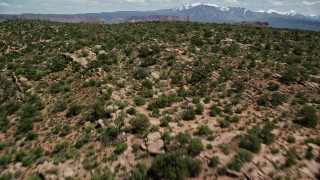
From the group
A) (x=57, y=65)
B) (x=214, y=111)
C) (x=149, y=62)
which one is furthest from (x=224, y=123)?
(x=57, y=65)

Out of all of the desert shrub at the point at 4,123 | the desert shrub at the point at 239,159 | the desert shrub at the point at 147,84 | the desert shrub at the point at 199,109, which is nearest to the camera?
the desert shrub at the point at 239,159

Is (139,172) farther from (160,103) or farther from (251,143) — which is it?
(160,103)

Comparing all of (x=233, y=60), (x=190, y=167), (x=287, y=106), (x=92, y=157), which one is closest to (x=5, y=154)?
(x=92, y=157)

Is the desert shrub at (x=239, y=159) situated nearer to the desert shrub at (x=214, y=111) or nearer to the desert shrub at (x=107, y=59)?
the desert shrub at (x=214, y=111)

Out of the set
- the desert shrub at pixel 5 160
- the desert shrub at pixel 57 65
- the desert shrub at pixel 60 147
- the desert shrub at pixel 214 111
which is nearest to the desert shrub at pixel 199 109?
the desert shrub at pixel 214 111

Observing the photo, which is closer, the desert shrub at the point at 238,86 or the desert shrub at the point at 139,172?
the desert shrub at the point at 139,172

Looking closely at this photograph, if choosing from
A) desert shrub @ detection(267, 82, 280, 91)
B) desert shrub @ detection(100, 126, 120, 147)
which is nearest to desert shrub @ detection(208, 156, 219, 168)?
desert shrub @ detection(100, 126, 120, 147)
